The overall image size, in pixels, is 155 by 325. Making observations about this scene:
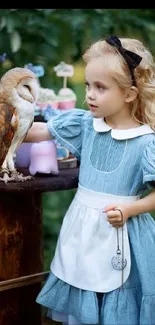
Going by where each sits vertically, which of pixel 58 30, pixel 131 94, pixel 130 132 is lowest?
pixel 58 30

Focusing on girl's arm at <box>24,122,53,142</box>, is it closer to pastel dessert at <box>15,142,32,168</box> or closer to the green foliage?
pastel dessert at <box>15,142,32,168</box>

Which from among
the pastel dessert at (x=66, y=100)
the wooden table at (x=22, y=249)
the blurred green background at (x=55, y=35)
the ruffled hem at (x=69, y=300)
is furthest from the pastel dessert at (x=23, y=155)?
the blurred green background at (x=55, y=35)

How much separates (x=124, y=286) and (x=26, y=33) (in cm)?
217

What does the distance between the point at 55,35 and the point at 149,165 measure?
80.5 inches

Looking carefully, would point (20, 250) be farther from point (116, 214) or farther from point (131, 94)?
point (131, 94)

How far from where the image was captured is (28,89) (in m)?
3.49

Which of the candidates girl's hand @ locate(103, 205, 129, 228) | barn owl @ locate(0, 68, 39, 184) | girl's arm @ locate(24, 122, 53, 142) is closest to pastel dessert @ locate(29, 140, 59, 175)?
girl's arm @ locate(24, 122, 53, 142)

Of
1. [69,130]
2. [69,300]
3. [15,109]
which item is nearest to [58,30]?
[69,130]

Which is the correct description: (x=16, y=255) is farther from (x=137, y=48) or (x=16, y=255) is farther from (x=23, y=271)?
(x=137, y=48)

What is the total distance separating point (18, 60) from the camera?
5.27m

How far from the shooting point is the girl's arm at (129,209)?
3305 mm

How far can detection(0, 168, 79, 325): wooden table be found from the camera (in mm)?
3637
